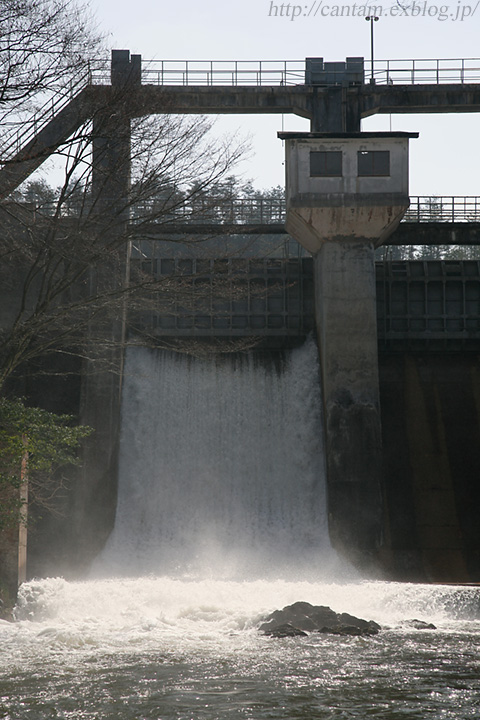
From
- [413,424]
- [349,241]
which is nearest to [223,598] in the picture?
[413,424]

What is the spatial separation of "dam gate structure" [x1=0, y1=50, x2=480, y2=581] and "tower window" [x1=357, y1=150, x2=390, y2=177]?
0.09m

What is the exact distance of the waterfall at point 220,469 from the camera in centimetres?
2042

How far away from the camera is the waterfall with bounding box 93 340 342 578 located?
20.4 m

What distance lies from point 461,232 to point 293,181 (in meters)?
5.80

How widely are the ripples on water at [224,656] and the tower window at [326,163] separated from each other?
11016mm

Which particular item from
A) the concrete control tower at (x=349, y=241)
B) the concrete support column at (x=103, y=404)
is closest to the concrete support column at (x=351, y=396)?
the concrete control tower at (x=349, y=241)

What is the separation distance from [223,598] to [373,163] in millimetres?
12414

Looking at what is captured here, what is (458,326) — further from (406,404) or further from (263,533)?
(263,533)

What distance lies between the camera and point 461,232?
82.0ft

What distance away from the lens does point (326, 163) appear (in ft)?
74.7

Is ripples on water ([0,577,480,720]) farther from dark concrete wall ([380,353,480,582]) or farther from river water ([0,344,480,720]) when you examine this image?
dark concrete wall ([380,353,480,582])

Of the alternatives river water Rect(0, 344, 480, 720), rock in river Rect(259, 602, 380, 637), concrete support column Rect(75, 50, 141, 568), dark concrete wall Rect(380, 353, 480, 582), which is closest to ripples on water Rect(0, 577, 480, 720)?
river water Rect(0, 344, 480, 720)

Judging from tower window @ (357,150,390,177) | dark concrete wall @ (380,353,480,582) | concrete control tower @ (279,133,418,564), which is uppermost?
tower window @ (357,150,390,177)

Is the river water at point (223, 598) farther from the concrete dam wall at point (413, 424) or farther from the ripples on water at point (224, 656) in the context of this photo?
the concrete dam wall at point (413, 424)
